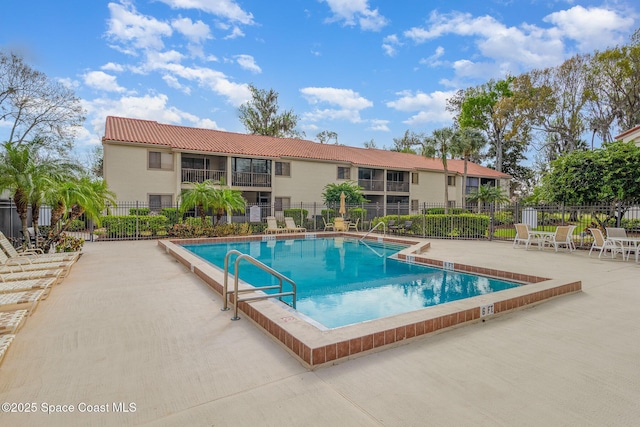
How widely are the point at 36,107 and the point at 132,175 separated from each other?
38.3 ft

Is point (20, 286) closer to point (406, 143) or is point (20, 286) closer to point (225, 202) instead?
point (225, 202)

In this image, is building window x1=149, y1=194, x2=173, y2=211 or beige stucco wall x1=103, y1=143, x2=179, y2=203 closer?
beige stucco wall x1=103, y1=143, x2=179, y2=203

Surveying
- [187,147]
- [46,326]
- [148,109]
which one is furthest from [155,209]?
[46,326]

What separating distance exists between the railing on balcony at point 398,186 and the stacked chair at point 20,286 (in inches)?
1009

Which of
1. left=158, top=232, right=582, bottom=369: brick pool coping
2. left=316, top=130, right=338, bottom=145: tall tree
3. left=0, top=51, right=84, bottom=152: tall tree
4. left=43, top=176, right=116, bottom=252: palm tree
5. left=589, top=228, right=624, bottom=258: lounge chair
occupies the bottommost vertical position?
left=158, top=232, right=582, bottom=369: brick pool coping

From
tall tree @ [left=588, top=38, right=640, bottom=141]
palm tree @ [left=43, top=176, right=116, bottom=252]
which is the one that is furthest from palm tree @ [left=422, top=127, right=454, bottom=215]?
palm tree @ [left=43, top=176, right=116, bottom=252]

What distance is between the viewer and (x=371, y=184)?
1156 inches

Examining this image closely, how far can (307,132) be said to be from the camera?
39.7m

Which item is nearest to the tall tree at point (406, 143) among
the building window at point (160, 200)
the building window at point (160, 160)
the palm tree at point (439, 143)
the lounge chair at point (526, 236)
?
the palm tree at point (439, 143)

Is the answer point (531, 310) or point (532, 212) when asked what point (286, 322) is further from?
point (532, 212)

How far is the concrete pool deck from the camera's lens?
2.44 m

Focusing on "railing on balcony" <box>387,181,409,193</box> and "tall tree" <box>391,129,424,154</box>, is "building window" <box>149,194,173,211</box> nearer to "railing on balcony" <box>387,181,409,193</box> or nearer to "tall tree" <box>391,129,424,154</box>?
"railing on balcony" <box>387,181,409,193</box>

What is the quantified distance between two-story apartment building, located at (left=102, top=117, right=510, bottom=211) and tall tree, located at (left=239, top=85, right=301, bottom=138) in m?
8.51

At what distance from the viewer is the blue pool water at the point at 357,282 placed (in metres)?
6.05
